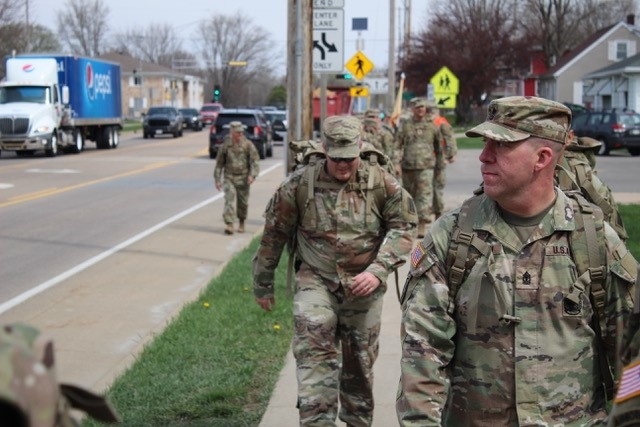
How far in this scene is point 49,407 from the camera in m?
1.58

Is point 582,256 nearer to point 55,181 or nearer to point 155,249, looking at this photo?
point 155,249

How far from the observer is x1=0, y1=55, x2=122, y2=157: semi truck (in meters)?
36.8

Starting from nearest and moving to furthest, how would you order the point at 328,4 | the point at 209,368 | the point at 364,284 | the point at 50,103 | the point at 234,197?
the point at 364,284, the point at 209,368, the point at 328,4, the point at 234,197, the point at 50,103

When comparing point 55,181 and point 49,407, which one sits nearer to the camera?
point 49,407

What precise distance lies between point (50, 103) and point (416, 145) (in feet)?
85.6

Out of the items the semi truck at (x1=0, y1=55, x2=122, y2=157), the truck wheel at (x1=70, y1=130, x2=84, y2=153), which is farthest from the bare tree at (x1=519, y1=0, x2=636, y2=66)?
the truck wheel at (x1=70, y1=130, x2=84, y2=153)

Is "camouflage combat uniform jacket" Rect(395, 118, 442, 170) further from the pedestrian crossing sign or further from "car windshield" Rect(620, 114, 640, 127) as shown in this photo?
"car windshield" Rect(620, 114, 640, 127)

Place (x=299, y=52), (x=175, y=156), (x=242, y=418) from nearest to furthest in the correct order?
(x=242, y=418)
(x=299, y=52)
(x=175, y=156)

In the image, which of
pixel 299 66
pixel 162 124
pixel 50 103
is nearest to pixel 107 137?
pixel 50 103

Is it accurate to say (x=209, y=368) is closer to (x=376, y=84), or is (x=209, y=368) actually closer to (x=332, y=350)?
(x=332, y=350)

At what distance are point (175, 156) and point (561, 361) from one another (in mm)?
36168

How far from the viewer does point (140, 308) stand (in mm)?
10594

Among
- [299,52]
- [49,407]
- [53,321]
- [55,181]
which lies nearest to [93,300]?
[53,321]

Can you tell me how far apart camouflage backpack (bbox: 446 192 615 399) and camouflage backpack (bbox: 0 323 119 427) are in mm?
2156
